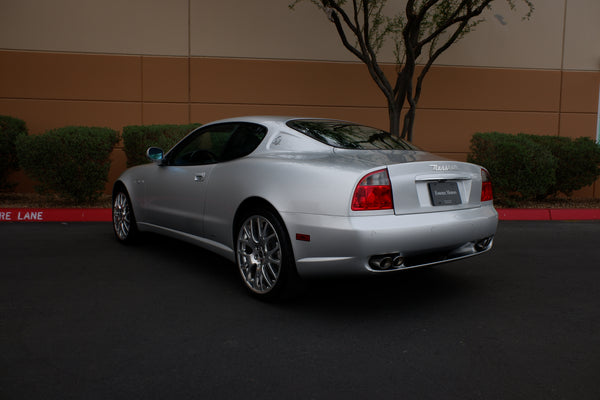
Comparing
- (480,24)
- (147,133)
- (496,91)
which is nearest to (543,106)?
(496,91)

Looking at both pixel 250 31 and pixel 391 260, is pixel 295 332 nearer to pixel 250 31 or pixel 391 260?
pixel 391 260

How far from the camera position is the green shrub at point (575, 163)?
9.51 meters

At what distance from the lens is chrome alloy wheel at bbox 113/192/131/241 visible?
240 inches

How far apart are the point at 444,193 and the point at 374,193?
2.12 ft

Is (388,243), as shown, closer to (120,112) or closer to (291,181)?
(291,181)

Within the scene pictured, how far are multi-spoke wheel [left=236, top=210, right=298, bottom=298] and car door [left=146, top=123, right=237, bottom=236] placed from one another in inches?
28.7

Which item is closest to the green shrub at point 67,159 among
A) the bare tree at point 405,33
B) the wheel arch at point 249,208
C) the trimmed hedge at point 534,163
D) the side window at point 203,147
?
the side window at point 203,147

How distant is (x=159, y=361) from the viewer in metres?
2.94

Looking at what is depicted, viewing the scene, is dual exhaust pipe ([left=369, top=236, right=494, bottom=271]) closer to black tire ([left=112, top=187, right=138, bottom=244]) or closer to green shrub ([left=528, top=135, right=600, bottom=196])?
black tire ([left=112, top=187, right=138, bottom=244])

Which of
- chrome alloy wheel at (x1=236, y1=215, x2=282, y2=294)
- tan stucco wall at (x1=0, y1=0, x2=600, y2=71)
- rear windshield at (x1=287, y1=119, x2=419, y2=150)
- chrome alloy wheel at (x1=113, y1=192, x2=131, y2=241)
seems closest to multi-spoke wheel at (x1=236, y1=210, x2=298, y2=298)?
chrome alloy wheel at (x1=236, y1=215, x2=282, y2=294)

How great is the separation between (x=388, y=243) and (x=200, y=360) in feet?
4.69

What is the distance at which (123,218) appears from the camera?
243 inches

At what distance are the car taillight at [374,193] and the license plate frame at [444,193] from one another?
392 millimetres

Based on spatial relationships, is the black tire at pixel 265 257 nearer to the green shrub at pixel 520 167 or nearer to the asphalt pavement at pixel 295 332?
the asphalt pavement at pixel 295 332
